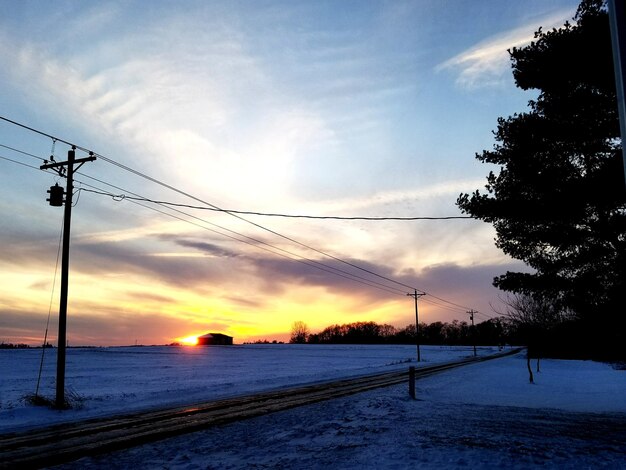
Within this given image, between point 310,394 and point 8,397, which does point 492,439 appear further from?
point 8,397

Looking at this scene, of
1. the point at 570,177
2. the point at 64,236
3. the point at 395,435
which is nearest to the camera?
the point at 395,435

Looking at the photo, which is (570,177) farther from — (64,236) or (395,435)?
(64,236)

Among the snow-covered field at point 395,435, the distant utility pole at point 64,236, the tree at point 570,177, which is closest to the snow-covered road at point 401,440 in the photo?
the snow-covered field at point 395,435

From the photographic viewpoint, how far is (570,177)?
11.5m

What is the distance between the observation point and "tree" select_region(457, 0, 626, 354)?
10.6 meters

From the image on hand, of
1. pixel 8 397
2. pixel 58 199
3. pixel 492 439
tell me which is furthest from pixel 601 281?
pixel 8 397

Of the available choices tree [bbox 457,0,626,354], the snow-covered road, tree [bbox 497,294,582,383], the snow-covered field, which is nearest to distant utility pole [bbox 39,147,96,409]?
the snow-covered field

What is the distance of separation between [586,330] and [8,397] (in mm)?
22083

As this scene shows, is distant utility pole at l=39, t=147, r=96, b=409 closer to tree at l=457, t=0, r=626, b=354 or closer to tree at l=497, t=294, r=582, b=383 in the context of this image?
tree at l=457, t=0, r=626, b=354

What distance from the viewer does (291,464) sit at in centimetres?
745

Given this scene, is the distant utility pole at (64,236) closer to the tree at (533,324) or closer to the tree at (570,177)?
the tree at (570,177)

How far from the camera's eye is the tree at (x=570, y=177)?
1061 cm

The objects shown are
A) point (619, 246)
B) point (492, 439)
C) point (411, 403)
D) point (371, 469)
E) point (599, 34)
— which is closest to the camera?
point (371, 469)

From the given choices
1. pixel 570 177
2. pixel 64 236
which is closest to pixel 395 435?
pixel 570 177
